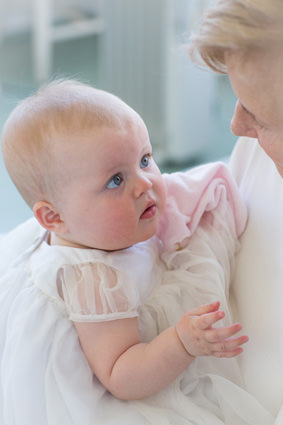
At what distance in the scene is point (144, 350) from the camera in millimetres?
1009

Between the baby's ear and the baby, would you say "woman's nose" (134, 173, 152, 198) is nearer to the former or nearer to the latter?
the baby

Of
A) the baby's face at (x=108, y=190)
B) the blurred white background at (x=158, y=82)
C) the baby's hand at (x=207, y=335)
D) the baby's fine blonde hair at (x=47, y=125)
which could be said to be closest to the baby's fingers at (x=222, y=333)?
the baby's hand at (x=207, y=335)

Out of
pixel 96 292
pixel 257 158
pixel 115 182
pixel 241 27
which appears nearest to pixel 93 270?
pixel 96 292

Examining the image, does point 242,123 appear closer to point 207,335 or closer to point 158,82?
point 207,335

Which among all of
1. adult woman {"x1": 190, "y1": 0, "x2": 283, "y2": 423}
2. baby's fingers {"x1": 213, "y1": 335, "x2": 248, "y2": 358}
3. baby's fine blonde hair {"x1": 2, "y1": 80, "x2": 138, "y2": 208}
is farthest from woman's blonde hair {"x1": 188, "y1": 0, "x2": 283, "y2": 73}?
baby's fingers {"x1": 213, "y1": 335, "x2": 248, "y2": 358}

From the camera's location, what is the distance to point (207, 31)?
798mm

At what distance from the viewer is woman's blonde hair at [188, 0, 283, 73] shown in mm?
756

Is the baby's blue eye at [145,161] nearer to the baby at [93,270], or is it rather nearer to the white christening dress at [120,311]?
the baby at [93,270]

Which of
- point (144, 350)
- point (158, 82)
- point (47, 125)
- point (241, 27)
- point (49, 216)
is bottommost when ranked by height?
point (158, 82)

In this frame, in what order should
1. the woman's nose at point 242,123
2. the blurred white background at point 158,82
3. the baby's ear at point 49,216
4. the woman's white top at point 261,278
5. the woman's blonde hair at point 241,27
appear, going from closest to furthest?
the woman's blonde hair at point 241,27, the woman's nose at point 242,123, the woman's white top at point 261,278, the baby's ear at point 49,216, the blurred white background at point 158,82

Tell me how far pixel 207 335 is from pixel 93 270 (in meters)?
0.23

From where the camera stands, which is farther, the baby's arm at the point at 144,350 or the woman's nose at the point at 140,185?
the woman's nose at the point at 140,185

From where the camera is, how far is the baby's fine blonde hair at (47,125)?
1.03 meters

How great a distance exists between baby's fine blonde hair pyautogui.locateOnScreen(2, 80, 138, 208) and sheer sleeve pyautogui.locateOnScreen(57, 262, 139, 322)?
0.44ft
